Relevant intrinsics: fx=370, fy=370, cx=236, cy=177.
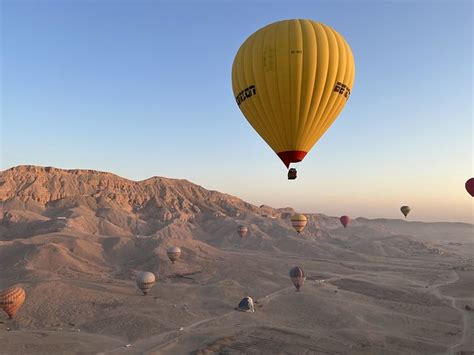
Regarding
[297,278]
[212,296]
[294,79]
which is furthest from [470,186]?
[212,296]

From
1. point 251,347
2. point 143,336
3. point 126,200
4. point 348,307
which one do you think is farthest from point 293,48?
point 126,200

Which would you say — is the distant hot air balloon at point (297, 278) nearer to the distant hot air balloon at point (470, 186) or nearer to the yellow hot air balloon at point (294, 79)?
the distant hot air balloon at point (470, 186)

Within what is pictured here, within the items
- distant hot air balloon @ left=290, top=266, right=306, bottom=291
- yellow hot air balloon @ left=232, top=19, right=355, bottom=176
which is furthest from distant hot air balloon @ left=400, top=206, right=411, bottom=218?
yellow hot air balloon @ left=232, top=19, right=355, bottom=176

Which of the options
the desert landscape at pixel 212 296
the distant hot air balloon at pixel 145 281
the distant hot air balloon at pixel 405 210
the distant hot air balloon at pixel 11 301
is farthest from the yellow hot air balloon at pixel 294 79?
the distant hot air balloon at pixel 405 210

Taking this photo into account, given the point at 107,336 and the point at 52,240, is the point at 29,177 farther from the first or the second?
the point at 107,336

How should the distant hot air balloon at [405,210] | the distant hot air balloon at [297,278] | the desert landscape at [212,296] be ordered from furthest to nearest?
the distant hot air balloon at [405,210], the distant hot air balloon at [297,278], the desert landscape at [212,296]
